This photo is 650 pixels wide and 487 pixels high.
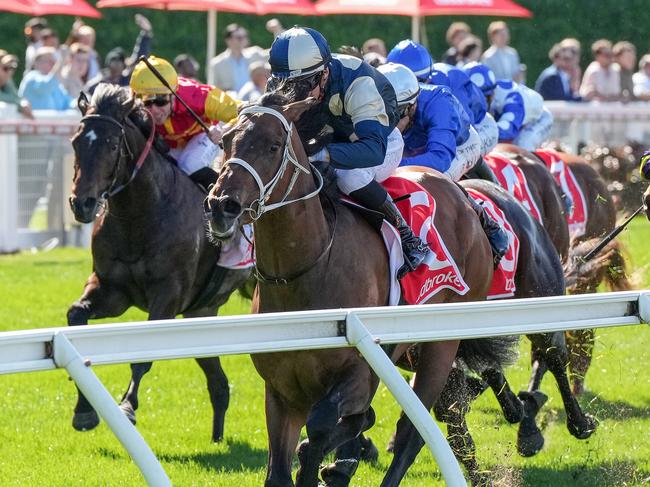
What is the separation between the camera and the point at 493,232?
582 centimetres

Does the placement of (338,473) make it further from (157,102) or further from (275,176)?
(157,102)

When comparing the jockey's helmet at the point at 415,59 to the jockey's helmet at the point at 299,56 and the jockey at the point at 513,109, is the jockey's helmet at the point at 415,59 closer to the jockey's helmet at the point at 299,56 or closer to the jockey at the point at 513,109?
the jockey at the point at 513,109

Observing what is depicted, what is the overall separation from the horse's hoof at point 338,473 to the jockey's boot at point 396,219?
2.68 ft

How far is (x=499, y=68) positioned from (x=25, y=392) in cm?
955

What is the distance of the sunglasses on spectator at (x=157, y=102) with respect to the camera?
7070 mm

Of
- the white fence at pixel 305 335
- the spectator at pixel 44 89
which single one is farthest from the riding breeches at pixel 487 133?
the spectator at pixel 44 89

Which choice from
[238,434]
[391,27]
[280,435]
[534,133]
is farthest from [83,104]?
[391,27]

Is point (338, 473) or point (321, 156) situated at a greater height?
point (321, 156)

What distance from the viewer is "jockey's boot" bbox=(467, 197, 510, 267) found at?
5816 mm

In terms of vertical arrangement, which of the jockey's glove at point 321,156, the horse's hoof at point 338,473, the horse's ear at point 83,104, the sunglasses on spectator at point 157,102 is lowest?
the horse's hoof at point 338,473

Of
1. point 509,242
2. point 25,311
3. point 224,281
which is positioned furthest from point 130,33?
point 509,242

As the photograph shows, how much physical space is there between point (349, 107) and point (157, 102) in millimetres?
2360

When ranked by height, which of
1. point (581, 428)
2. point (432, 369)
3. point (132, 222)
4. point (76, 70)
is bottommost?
point (581, 428)

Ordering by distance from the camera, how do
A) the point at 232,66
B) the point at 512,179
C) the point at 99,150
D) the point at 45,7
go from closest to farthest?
the point at 99,150
the point at 512,179
the point at 45,7
the point at 232,66
